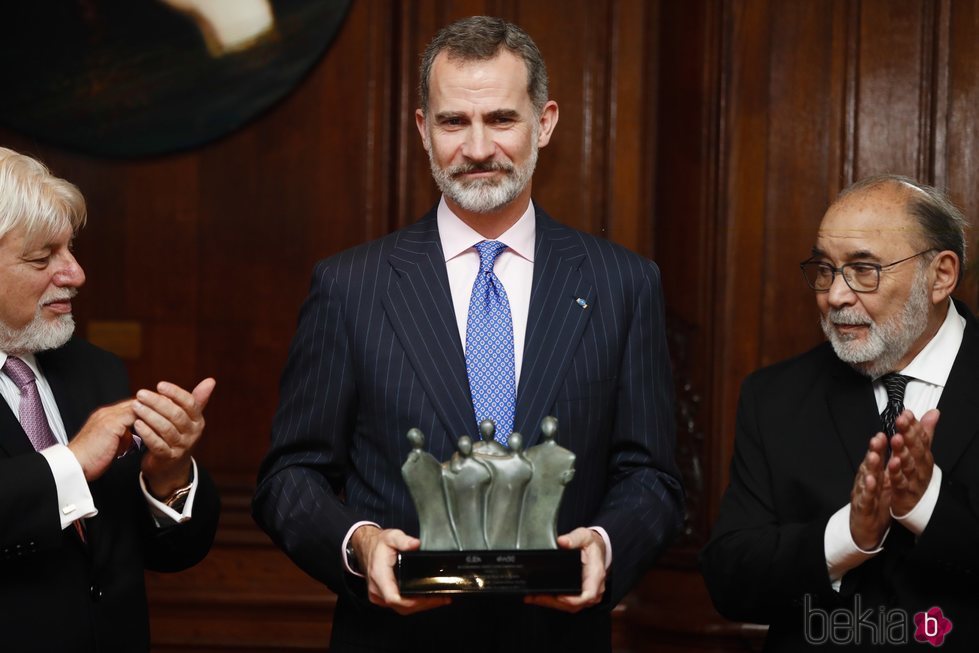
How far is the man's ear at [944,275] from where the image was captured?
3123mm

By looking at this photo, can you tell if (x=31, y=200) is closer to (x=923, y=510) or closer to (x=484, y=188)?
(x=484, y=188)

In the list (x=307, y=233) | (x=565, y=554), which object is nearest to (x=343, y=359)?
(x=565, y=554)

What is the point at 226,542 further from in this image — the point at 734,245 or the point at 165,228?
the point at 734,245

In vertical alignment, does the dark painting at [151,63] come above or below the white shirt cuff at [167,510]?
above

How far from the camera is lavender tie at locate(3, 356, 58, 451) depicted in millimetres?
2893

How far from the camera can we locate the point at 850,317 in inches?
121

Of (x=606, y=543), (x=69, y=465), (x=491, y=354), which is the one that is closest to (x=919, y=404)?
(x=606, y=543)

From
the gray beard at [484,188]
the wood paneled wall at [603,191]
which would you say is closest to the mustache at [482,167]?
the gray beard at [484,188]

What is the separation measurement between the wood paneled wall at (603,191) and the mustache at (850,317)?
156 cm

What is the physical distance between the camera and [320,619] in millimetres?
4828

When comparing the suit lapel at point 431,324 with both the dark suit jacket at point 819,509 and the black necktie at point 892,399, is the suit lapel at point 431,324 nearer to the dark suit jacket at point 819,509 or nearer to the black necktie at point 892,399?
the dark suit jacket at point 819,509

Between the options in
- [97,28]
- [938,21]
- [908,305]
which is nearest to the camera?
[908,305]

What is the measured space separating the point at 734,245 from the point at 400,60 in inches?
52.3

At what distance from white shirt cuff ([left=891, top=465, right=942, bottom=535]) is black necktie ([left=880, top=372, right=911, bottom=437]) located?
0.82ft
